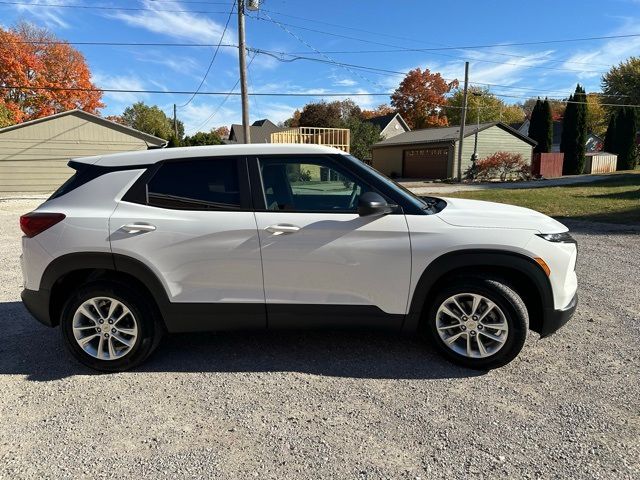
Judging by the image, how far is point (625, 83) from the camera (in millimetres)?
55500

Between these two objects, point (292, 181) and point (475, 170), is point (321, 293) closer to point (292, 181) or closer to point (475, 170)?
point (292, 181)

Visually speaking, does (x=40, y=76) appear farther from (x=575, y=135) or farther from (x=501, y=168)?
(x=575, y=135)

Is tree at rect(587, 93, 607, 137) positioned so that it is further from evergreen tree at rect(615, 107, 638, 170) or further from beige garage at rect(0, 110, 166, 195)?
beige garage at rect(0, 110, 166, 195)

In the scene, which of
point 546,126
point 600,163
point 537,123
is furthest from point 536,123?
point 600,163

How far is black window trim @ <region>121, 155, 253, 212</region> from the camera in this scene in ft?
11.3

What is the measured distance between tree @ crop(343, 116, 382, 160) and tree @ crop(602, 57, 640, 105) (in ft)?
107

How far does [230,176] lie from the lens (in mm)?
3510

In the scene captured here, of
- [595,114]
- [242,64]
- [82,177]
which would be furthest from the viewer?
[595,114]

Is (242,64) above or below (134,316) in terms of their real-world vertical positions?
above

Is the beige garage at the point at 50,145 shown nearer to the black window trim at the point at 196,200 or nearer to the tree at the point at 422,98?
the black window trim at the point at 196,200

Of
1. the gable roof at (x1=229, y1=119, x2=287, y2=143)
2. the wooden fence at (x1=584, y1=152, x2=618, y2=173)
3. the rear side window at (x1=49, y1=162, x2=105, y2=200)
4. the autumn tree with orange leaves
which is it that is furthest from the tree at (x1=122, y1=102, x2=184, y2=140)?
the rear side window at (x1=49, y1=162, x2=105, y2=200)

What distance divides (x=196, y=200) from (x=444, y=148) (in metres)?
33.8

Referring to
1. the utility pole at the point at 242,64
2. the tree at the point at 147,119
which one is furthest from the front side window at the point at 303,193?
the tree at the point at 147,119

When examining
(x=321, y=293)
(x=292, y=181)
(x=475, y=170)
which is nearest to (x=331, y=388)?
(x=321, y=293)
